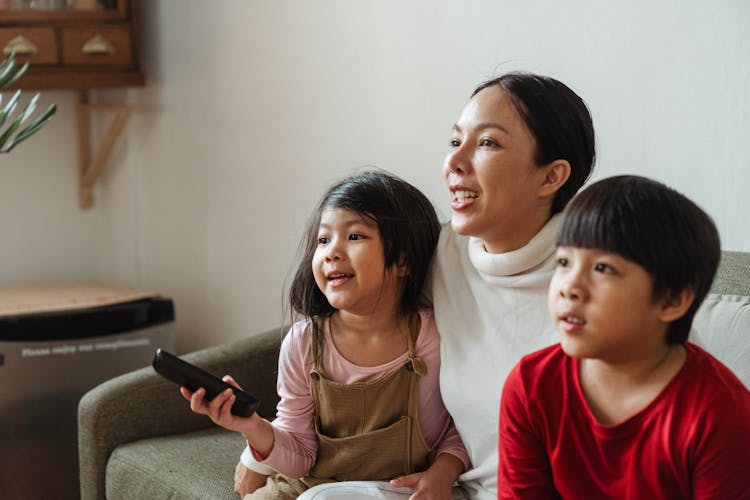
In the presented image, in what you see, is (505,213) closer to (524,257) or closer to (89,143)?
(524,257)

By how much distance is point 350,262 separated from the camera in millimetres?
1629

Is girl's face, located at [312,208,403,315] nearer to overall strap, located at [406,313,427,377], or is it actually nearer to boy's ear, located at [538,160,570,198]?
overall strap, located at [406,313,427,377]

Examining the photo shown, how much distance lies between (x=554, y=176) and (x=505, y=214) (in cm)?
9

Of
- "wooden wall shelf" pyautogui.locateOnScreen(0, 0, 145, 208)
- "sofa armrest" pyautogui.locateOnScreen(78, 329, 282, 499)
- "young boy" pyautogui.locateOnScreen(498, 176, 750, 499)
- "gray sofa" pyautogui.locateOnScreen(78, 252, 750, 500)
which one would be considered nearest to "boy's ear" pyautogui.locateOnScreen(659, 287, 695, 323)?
"young boy" pyautogui.locateOnScreen(498, 176, 750, 499)

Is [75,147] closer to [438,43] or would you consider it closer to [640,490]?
[438,43]

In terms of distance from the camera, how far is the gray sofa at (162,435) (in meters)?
1.99

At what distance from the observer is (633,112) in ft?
6.09

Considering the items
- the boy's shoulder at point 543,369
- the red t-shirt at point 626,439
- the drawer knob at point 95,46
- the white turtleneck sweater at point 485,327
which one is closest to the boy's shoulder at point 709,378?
the red t-shirt at point 626,439

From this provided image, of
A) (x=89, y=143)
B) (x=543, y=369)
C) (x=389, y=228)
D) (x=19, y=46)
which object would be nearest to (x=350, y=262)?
(x=389, y=228)

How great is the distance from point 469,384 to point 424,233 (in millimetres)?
272

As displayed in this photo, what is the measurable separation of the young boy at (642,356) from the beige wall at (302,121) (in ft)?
2.12

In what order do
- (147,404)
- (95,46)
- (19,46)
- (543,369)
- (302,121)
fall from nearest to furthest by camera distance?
(543,369), (147,404), (302,121), (19,46), (95,46)

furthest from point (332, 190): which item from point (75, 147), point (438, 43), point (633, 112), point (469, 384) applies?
point (75, 147)

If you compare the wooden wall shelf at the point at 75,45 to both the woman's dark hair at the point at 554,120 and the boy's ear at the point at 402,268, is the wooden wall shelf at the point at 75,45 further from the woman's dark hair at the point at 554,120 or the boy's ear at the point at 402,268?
the woman's dark hair at the point at 554,120
